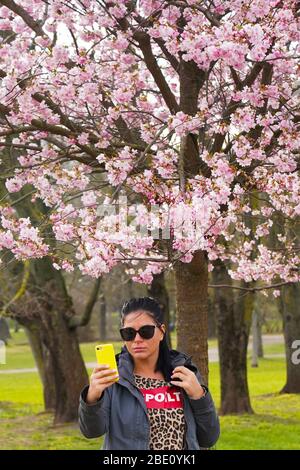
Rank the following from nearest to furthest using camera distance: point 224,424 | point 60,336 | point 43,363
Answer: point 224,424 → point 60,336 → point 43,363

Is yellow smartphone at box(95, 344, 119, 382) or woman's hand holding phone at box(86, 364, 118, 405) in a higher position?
yellow smartphone at box(95, 344, 119, 382)

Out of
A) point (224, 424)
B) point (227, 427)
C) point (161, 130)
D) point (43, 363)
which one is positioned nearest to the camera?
point (161, 130)

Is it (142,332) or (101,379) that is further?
(142,332)

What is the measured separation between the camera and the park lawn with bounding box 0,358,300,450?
1100 centimetres

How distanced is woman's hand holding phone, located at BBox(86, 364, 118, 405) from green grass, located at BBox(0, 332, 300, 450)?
7.60m

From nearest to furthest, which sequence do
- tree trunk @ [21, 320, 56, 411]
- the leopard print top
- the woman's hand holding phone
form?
1. the woman's hand holding phone
2. the leopard print top
3. tree trunk @ [21, 320, 56, 411]

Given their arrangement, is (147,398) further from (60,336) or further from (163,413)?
(60,336)

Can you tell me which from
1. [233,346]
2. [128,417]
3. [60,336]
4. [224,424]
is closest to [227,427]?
[224,424]

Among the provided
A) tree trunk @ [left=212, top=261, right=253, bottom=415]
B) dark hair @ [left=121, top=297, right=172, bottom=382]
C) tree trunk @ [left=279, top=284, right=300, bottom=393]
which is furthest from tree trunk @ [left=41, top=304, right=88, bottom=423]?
dark hair @ [left=121, top=297, right=172, bottom=382]

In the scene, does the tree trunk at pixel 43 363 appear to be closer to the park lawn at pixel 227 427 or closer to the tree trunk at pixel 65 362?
the park lawn at pixel 227 427

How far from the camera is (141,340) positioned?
354cm

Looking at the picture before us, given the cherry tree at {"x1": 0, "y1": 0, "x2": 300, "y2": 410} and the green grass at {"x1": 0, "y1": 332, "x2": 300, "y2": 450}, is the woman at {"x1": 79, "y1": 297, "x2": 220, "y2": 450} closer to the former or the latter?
the cherry tree at {"x1": 0, "y1": 0, "x2": 300, "y2": 410}

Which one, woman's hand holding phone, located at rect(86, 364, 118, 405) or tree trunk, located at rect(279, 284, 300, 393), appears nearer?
woman's hand holding phone, located at rect(86, 364, 118, 405)

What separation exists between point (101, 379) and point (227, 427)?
9.29m
